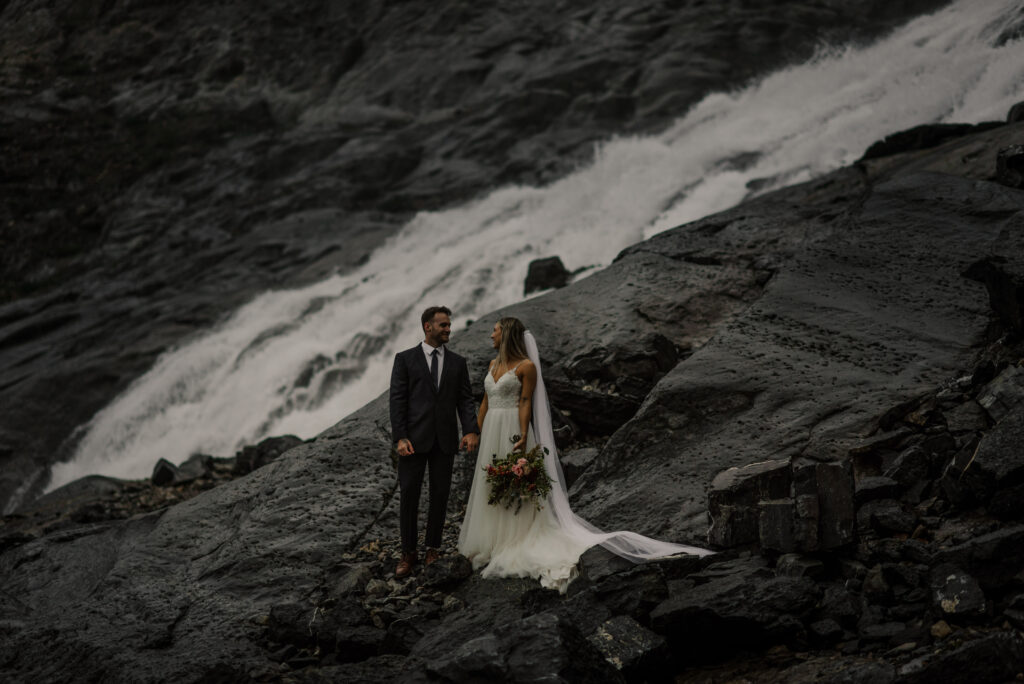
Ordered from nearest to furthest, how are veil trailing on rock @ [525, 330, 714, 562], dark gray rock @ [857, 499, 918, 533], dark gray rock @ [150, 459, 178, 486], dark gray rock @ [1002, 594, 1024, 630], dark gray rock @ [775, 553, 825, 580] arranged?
1. dark gray rock @ [1002, 594, 1024, 630]
2. dark gray rock @ [775, 553, 825, 580]
3. dark gray rock @ [857, 499, 918, 533]
4. veil trailing on rock @ [525, 330, 714, 562]
5. dark gray rock @ [150, 459, 178, 486]

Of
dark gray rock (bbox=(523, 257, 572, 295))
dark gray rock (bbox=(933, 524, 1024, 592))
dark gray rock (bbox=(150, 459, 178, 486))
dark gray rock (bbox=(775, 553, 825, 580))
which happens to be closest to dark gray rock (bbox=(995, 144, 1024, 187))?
dark gray rock (bbox=(933, 524, 1024, 592))

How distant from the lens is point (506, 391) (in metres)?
6.63

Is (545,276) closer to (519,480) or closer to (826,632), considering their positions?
(519,480)

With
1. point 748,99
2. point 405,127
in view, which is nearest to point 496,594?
point 748,99

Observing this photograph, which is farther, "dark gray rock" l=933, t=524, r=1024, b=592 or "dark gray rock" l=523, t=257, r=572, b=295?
"dark gray rock" l=523, t=257, r=572, b=295

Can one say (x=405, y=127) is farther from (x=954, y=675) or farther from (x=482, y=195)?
(x=954, y=675)

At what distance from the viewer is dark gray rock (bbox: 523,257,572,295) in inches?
561

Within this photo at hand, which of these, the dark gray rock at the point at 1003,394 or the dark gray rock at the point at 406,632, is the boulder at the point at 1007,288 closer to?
the dark gray rock at the point at 1003,394

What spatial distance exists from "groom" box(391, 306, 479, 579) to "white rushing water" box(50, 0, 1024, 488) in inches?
302

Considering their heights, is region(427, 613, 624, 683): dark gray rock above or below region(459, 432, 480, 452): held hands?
below

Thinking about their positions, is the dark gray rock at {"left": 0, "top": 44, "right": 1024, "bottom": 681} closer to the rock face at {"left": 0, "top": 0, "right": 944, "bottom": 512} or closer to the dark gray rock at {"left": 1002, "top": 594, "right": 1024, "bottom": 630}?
the dark gray rock at {"left": 1002, "top": 594, "right": 1024, "bottom": 630}

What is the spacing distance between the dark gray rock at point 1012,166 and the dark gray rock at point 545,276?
705 cm

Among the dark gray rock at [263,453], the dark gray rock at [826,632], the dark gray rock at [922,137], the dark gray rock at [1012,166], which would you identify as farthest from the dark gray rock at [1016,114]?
the dark gray rock at [263,453]

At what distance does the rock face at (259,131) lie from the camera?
2222 cm
